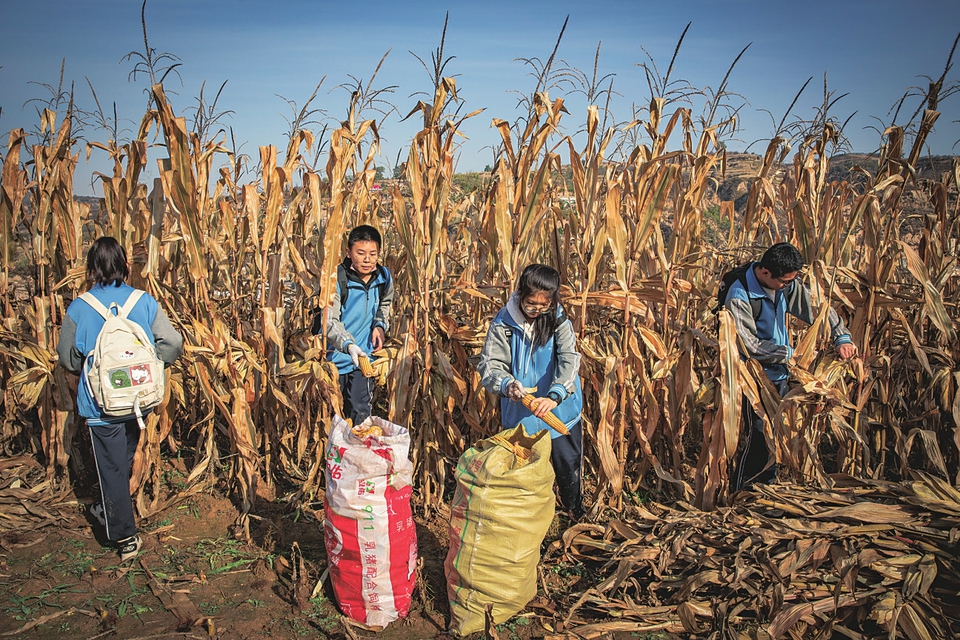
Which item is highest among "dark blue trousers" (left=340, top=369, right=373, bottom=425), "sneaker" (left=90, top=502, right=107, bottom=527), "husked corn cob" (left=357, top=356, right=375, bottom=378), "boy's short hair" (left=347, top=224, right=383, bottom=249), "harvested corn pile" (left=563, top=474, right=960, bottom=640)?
"boy's short hair" (left=347, top=224, right=383, bottom=249)

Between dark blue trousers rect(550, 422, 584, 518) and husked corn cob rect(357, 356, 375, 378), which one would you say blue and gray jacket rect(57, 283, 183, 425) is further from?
dark blue trousers rect(550, 422, 584, 518)

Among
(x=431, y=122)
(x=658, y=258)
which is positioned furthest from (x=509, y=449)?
(x=431, y=122)

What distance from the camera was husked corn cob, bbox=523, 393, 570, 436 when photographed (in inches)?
110

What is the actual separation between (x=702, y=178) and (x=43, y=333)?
168 inches

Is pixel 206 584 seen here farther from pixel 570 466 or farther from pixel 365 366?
pixel 570 466

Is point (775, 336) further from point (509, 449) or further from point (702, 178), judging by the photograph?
point (509, 449)

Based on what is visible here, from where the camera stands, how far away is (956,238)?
3.99 meters

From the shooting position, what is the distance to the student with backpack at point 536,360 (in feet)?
9.31

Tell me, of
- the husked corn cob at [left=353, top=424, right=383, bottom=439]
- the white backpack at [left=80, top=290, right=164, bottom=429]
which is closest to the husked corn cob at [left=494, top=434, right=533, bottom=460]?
the husked corn cob at [left=353, top=424, right=383, bottom=439]

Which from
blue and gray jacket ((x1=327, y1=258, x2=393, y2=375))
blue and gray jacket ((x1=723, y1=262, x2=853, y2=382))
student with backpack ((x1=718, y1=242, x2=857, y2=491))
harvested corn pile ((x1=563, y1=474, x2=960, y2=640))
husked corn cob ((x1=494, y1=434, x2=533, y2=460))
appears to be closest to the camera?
harvested corn pile ((x1=563, y1=474, x2=960, y2=640))

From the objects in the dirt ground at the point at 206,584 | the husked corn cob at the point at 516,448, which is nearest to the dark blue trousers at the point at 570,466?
the dirt ground at the point at 206,584

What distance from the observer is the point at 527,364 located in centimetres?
306

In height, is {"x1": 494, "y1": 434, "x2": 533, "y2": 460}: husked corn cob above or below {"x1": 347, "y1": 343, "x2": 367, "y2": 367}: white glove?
below

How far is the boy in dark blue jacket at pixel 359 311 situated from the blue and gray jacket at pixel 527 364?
2.90 ft
